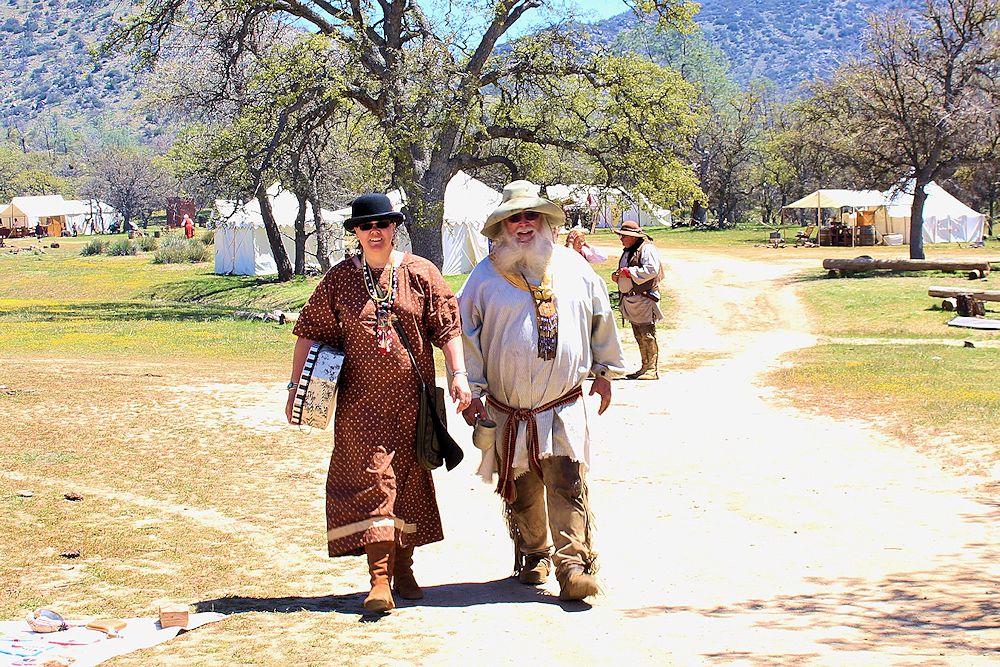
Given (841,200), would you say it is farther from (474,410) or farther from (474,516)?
(474,410)

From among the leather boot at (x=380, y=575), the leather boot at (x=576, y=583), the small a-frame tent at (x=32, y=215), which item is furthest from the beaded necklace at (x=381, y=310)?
the small a-frame tent at (x=32, y=215)

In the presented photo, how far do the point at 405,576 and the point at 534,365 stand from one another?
1.23 m

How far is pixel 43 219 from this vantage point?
9744cm

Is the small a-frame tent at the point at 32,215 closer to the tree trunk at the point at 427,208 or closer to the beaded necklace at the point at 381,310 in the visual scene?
the tree trunk at the point at 427,208

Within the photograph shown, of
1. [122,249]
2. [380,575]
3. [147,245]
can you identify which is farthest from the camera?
[147,245]

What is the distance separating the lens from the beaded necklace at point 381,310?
588 cm

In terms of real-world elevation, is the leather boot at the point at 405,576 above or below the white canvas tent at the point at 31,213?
below

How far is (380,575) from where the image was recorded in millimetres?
5738

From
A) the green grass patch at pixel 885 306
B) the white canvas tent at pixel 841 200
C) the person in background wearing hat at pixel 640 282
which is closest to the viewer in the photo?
the person in background wearing hat at pixel 640 282

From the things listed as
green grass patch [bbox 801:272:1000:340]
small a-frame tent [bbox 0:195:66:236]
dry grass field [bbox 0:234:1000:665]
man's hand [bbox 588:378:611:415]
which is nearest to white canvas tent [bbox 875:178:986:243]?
green grass patch [bbox 801:272:1000:340]

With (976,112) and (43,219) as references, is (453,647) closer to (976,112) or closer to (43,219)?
(976,112)

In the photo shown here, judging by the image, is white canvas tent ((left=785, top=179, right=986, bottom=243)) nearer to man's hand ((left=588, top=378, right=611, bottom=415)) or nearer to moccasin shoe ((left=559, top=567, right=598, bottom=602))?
man's hand ((left=588, top=378, right=611, bottom=415))

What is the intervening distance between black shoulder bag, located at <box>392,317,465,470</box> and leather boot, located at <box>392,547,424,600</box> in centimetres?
48

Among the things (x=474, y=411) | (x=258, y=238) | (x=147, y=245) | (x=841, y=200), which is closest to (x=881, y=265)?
(x=841, y=200)
